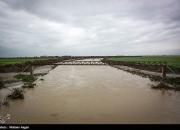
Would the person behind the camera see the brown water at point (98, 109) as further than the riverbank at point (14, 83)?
No

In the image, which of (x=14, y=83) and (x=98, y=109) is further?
(x=14, y=83)

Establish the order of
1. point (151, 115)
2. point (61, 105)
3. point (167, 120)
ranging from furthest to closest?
point (61, 105)
point (151, 115)
point (167, 120)

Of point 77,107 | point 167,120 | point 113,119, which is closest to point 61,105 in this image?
point 77,107

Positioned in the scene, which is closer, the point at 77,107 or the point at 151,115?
the point at 151,115

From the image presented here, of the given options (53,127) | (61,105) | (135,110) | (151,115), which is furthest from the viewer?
(61,105)

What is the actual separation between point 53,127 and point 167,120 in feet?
14.7

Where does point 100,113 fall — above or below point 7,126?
below

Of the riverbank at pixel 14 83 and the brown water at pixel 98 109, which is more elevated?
the riverbank at pixel 14 83

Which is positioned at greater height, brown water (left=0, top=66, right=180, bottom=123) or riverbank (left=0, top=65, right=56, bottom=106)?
riverbank (left=0, top=65, right=56, bottom=106)

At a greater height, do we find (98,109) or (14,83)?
(14,83)

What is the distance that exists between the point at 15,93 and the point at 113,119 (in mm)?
6397

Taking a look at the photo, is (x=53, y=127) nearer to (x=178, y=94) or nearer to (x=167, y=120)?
(x=167, y=120)

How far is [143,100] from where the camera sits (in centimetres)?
1036

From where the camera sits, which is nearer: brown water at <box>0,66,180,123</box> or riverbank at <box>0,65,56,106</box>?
brown water at <box>0,66,180,123</box>
